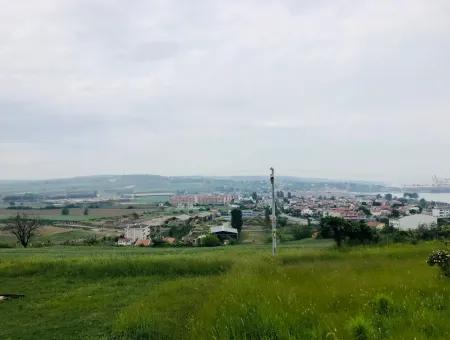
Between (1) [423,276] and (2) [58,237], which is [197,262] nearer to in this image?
(1) [423,276]

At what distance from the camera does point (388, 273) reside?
10141 mm

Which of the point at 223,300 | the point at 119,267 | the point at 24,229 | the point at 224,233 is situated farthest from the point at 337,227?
the point at 24,229

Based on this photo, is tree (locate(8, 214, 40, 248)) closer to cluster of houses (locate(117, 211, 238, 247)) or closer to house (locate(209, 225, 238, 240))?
cluster of houses (locate(117, 211, 238, 247))

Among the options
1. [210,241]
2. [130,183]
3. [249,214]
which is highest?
[130,183]

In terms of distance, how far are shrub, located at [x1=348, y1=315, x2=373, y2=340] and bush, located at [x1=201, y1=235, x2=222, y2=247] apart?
65.9ft

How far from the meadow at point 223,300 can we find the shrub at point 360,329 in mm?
12

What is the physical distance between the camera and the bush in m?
25.5

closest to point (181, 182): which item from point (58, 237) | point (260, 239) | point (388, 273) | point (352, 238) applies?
point (58, 237)

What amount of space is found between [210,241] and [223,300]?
725 inches

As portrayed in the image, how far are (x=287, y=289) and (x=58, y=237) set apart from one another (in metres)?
32.2

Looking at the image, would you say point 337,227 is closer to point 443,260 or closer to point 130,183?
point 443,260

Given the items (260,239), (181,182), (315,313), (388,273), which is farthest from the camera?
(181,182)

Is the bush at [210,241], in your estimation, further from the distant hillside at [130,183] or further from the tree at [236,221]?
the distant hillside at [130,183]

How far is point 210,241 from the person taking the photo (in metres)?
25.8
